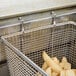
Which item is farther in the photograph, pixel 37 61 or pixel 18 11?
pixel 37 61

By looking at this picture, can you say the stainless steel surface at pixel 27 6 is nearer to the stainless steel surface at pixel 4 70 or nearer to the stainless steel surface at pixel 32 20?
the stainless steel surface at pixel 32 20

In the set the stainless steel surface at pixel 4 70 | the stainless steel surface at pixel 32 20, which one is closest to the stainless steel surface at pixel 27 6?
the stainless steel surface at pixel 32 20

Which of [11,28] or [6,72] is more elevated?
[11,28]

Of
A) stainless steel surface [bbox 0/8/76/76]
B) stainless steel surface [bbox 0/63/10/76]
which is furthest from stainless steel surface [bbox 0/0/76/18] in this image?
stainless steel surface [bbox 0/63/10/76]

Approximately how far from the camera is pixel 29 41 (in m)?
1.03

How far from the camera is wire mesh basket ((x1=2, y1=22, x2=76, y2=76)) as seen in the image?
904 millimetres

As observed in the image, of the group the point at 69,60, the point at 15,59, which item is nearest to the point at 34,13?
the point at 15,59

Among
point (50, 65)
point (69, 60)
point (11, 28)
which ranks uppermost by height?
point (11, 28)

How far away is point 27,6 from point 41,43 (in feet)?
0.66

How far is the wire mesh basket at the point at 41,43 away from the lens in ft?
2.97

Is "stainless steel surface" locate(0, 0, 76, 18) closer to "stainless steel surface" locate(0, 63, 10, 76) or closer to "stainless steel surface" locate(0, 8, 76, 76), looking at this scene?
"stainless steel surface" locate(0, 8, 76, 76)

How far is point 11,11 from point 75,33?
0.37 metres

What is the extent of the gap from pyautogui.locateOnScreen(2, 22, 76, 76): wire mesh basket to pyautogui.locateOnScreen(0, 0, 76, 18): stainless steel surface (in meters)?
0.09

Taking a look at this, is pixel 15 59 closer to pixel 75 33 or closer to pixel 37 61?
pixel 37 61
